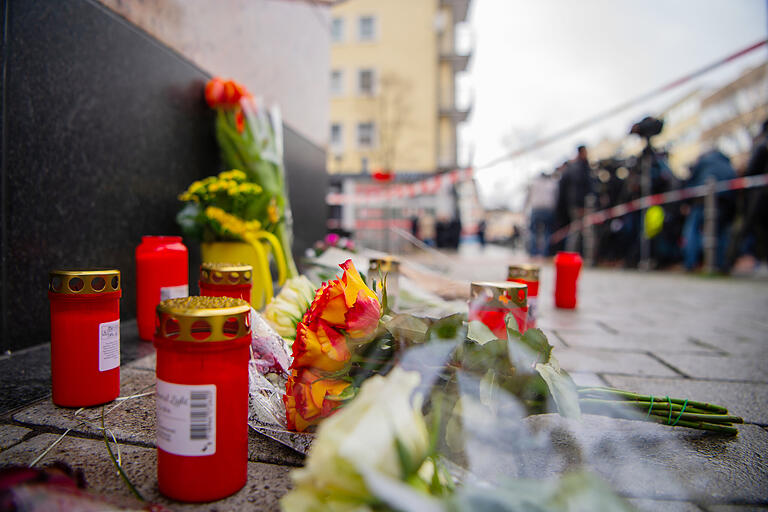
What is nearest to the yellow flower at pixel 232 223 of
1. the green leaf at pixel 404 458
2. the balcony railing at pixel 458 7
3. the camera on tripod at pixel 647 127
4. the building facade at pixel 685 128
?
the green leaf at pixel 404 458

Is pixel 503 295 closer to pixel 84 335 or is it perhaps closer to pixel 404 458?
pixel 404 458

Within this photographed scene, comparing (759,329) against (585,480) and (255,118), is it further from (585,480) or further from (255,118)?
(255,118)

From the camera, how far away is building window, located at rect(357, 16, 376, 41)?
2056cm

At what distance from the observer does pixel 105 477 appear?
0.85 metres

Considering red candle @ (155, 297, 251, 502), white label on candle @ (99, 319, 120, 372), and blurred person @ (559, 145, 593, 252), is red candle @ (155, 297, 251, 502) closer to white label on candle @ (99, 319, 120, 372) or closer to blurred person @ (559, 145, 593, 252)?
white label on candle @ (99, 319, 120, 372)

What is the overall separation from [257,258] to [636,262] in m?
8.03

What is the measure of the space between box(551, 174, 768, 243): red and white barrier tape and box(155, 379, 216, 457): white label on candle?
6.70 m

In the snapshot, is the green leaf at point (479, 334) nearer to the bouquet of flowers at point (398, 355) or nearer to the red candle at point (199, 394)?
the bouquet of flowers at point (398, 355)

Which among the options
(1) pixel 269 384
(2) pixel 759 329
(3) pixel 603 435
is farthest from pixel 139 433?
(2) pixel 759 329

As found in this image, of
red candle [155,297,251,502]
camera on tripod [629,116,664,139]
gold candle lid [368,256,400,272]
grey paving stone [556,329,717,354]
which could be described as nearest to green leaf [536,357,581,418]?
red candle [155,297,251,502]

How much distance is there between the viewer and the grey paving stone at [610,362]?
1.72 meters

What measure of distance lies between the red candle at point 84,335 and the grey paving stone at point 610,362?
4.54 feet

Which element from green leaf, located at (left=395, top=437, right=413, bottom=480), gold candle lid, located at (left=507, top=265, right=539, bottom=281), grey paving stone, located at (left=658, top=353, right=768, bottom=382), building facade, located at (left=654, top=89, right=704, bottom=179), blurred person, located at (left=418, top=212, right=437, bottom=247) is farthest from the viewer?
building facade, located at (left=654, top=89, right=704, bottom=179)

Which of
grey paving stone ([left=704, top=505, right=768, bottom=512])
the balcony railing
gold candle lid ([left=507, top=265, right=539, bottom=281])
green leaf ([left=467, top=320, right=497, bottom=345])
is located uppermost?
the balcony railing
